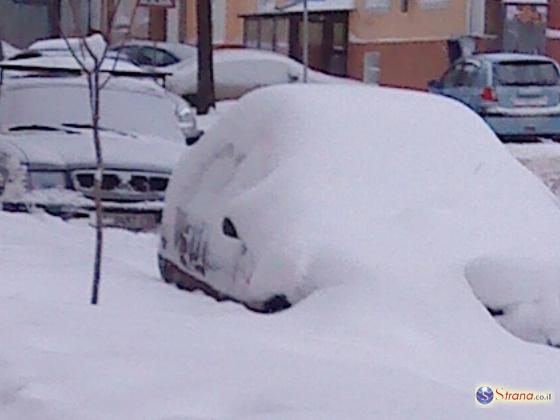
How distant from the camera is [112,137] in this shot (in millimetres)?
12172

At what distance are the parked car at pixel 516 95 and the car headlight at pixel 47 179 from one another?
42.7ft

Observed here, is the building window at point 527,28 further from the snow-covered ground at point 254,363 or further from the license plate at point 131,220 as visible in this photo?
the snow-covered ground at point 254,363

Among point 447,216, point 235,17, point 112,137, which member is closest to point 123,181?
point 112,137

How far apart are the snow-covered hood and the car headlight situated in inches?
2.1

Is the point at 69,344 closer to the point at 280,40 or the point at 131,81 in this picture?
the point at 131,81

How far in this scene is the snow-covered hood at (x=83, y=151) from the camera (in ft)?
37.0

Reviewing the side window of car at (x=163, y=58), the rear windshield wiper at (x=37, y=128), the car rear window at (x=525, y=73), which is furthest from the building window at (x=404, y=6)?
the rear windshield wiper at (x=37, y=128)

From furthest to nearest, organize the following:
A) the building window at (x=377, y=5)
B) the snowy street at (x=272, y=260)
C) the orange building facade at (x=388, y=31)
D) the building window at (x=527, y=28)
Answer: the building window at (x=377, y=5) → the orange building facade at (x=388, y=31) → the building window at (x=527, y=28) → the snowy street at (x=272, y=260)

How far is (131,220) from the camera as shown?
1153 centimetres

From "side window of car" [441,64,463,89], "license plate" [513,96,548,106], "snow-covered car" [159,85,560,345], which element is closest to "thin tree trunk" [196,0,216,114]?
"side window of car" [441,64,463,89]

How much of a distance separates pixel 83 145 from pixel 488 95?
12813mm

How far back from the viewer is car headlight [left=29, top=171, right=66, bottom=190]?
11219mm

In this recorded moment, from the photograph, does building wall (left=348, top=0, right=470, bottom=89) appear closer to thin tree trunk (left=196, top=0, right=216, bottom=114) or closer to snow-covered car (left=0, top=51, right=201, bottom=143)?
thin tree trunk (left=196, top=0, right=216, bottom=114)

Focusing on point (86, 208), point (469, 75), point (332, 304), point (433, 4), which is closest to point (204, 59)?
point (469, 75)
